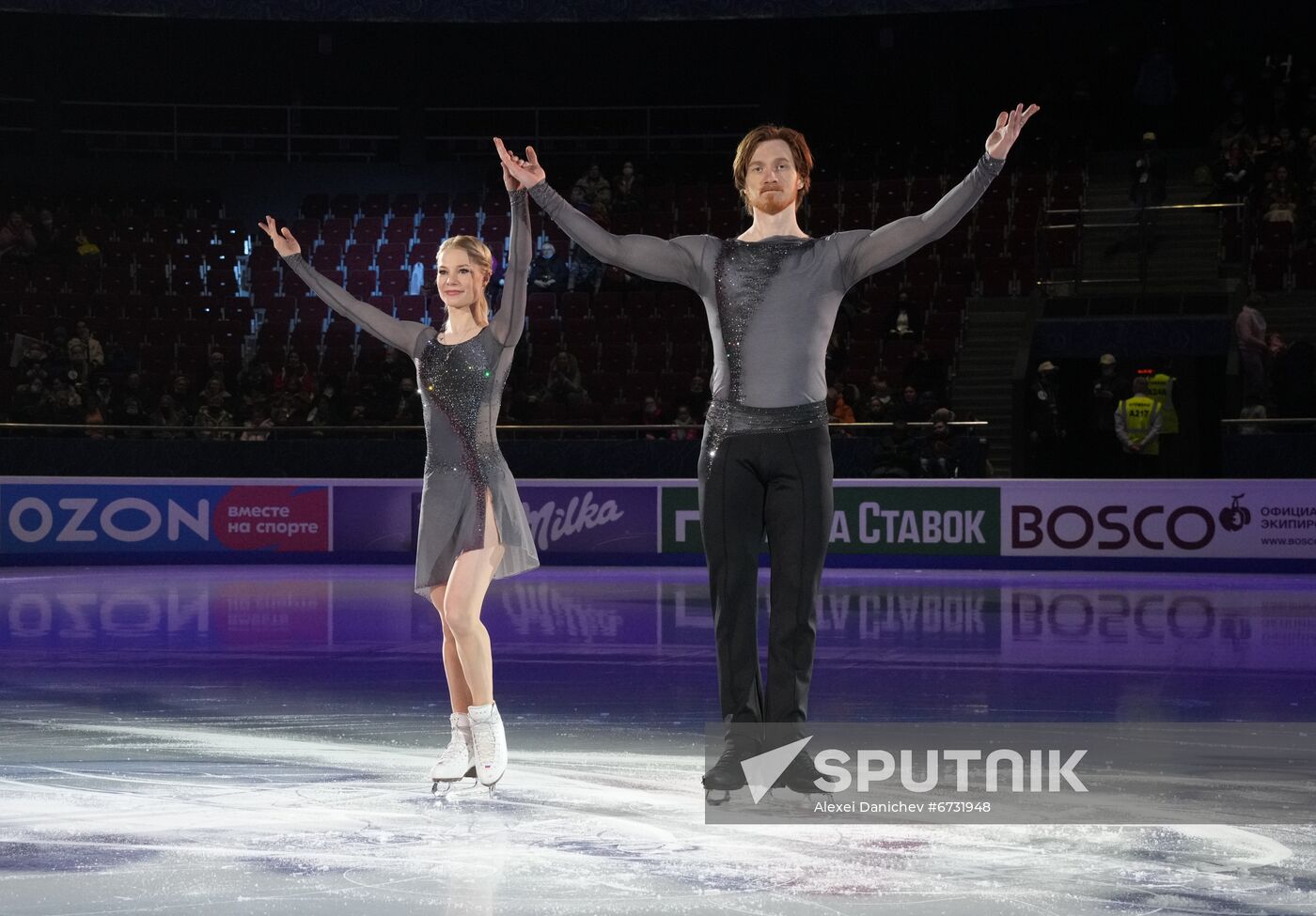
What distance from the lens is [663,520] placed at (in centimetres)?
1705

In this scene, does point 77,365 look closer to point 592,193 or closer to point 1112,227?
point 592,193

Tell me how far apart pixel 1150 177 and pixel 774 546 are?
56.8 feet

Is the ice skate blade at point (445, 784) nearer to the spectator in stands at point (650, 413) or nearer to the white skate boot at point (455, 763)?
the white skate boot at point (455, 763)

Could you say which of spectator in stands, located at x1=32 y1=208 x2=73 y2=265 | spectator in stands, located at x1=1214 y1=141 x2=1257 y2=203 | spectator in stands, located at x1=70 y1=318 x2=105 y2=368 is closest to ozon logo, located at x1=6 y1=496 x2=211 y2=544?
spectator in stands, located at x1=70 y1=318 x2=105 y2=368

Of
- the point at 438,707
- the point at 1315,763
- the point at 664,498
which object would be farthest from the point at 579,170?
the point at 1315,763

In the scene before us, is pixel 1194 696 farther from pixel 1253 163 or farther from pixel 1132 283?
pixel 1253 163

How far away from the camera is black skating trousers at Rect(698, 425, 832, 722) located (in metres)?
4.24

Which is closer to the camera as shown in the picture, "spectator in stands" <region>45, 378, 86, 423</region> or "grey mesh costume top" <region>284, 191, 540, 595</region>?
"grey mesh costume top" <region>284, 191, 540, 595</region>

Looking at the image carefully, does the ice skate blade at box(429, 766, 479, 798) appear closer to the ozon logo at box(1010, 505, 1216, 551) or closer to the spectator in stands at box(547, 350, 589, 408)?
the ozon logo at box(1010, 505, 1216, 551)

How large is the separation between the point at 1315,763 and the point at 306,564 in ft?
43.5

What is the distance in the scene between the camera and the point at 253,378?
1916 centimetres

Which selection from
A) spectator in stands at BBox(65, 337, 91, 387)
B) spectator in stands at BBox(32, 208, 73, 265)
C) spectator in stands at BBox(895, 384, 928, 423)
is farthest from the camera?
spectator in stands at BBox(32, 208, 73, 265)

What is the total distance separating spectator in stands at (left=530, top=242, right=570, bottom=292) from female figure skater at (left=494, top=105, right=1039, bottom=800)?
16140 millimetres

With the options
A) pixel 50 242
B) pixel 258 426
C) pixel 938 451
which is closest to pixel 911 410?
pixel 938 451
